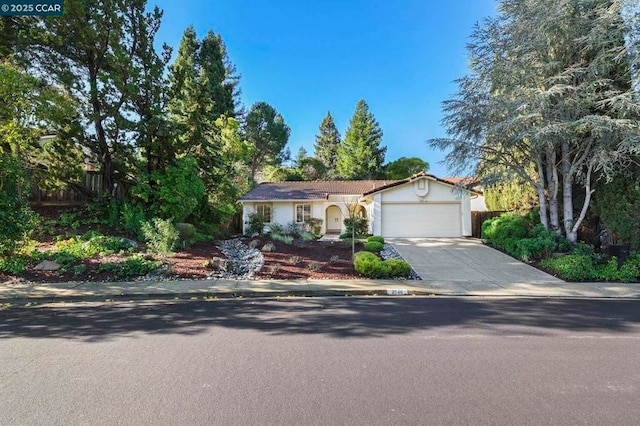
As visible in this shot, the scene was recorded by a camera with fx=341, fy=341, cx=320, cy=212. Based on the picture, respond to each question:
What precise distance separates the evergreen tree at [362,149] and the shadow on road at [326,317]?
106 ft

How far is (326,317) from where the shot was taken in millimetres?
6062

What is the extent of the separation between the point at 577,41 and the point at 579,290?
28.5 feet

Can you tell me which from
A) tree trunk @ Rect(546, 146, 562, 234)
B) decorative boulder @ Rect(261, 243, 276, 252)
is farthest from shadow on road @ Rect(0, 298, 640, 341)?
tree trunk @ Rect(546, 146, 562, 234)

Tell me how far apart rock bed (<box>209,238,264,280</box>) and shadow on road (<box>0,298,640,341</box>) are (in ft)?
8.43

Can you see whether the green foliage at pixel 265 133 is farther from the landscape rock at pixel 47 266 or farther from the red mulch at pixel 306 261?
the landscape rock at pixel 47 266

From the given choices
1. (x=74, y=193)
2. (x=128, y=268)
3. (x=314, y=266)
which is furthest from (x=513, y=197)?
(x=74, y=193)

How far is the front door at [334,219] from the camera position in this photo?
79.3 ft

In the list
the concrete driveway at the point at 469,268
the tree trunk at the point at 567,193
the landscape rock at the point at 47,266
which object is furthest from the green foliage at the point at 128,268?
the tree trunk at the point at 567,193

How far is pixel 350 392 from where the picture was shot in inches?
129

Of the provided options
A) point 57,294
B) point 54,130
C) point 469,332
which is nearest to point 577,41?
point 469,332

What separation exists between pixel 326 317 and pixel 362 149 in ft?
115

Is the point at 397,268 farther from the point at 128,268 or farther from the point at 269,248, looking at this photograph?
the point at 128,268

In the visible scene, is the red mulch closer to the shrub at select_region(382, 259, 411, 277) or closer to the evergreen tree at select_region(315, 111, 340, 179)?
the shrub at select_region(382, 259, 411, 277)

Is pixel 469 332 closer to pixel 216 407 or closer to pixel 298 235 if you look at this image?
pixel 216 407
